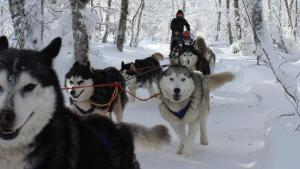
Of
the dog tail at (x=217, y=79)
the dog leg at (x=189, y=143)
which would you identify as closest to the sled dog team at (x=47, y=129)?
the dog leg at (x=189, y=143)

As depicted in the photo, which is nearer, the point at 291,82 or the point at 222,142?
the point at 291,82

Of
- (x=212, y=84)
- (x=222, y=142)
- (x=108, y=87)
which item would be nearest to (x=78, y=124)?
(x=108, y=87)

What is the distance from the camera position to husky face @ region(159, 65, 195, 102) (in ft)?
16.1

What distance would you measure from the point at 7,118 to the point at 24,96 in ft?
0.40

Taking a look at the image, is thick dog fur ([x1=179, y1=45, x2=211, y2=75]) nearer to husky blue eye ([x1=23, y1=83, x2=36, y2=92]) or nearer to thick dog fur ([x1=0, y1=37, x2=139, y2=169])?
thick dog fur ([x1=0, y1=37, x2=139, y2=169])

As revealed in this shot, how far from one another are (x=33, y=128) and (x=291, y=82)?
10.4 feet

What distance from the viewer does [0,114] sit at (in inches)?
67.2

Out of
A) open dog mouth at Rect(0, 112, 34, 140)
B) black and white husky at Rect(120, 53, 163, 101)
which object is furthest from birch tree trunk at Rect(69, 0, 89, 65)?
open dog mouth at Rect(0, 112, 34, 140)

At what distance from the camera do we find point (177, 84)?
16.0ft

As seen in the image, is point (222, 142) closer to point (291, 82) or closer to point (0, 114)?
point (291, 82)

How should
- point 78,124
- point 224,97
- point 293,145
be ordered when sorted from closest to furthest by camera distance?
point 78,124 → point 293,145 → point 224,97

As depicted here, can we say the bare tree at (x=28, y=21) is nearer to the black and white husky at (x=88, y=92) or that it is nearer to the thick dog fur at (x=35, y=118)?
the black and white husky at (x=88, y=92)

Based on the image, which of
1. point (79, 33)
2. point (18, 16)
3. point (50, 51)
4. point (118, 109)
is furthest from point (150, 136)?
point (18, 16)

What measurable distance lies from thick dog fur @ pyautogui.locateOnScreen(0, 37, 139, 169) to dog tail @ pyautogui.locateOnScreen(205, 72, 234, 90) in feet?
13.7
